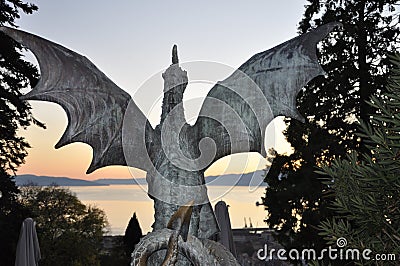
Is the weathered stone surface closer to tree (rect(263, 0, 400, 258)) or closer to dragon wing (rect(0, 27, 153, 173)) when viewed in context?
dragon wing (rect(0, 27, 153, 173))

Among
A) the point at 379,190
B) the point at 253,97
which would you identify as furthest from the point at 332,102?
the point at 379,190

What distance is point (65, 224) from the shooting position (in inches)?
456

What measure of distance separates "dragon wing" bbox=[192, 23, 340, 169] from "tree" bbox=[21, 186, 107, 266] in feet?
29.2

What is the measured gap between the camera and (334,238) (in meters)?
1.27

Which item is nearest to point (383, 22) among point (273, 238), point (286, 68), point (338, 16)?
point (338, 16)

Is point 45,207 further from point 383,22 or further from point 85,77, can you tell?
point 85,77

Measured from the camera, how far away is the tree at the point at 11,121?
6.99 metres

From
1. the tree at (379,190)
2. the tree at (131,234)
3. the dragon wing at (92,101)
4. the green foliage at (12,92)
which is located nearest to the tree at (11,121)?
the green foliage at (12,92)

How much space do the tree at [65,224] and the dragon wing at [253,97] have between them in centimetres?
889

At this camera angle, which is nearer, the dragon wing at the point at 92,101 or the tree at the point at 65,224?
the dragon wing at the point at 92,101

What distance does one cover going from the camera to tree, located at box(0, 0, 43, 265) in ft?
22.9

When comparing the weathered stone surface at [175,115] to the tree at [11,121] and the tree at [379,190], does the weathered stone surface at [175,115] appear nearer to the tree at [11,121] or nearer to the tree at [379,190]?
the tree at [379,190]

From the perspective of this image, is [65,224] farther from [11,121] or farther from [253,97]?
[253,97]

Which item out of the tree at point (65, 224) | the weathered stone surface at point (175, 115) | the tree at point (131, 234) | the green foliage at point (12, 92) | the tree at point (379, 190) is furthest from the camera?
the tree at point (65, 224)
